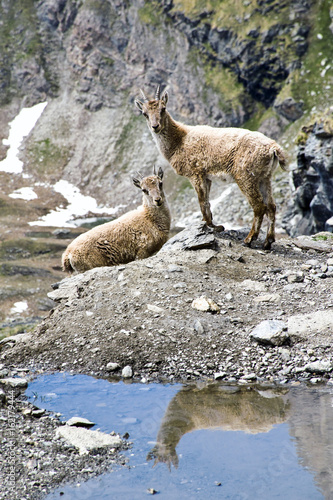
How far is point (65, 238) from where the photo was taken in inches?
A: 3688

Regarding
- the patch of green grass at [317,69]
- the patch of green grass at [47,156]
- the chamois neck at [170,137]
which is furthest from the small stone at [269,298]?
the patch of green grass at [47,156]

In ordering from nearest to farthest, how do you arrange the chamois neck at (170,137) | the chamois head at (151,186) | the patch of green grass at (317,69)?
the chamois head at (151,186) → the chamois neck at (170,137) → the patch of green grass at (317,69)

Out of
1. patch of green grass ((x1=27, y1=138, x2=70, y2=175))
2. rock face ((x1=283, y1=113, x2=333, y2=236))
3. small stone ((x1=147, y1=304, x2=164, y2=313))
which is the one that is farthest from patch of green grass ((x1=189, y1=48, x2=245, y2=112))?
small stone ((x1=147, y1=304, x2=164, y2=313))

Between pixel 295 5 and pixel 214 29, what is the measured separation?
2140 cm

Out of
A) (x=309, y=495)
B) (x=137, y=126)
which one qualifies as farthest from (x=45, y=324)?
(x=137, y=126)

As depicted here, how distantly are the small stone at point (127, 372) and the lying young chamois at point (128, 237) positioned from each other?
542 cm

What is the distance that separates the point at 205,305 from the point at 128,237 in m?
4.07

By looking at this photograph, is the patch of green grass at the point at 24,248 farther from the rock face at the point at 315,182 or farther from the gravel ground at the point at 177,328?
the gravel ground at the point at 177,328

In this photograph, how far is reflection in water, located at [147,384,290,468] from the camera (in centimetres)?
819

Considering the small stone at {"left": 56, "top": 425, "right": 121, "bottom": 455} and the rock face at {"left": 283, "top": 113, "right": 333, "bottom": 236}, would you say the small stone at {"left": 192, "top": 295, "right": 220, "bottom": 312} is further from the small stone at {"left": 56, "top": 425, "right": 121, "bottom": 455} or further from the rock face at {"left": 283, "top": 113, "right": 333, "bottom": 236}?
the rock face at {"left": 283, "top": 113, "right": 333, "bottom": 236}

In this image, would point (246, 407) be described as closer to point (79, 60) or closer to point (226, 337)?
point (226, 337)

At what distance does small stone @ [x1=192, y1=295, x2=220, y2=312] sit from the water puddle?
2828mm

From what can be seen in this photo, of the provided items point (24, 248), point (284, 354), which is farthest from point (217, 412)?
point (24, 248)

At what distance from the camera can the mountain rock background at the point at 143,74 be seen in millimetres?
118000
